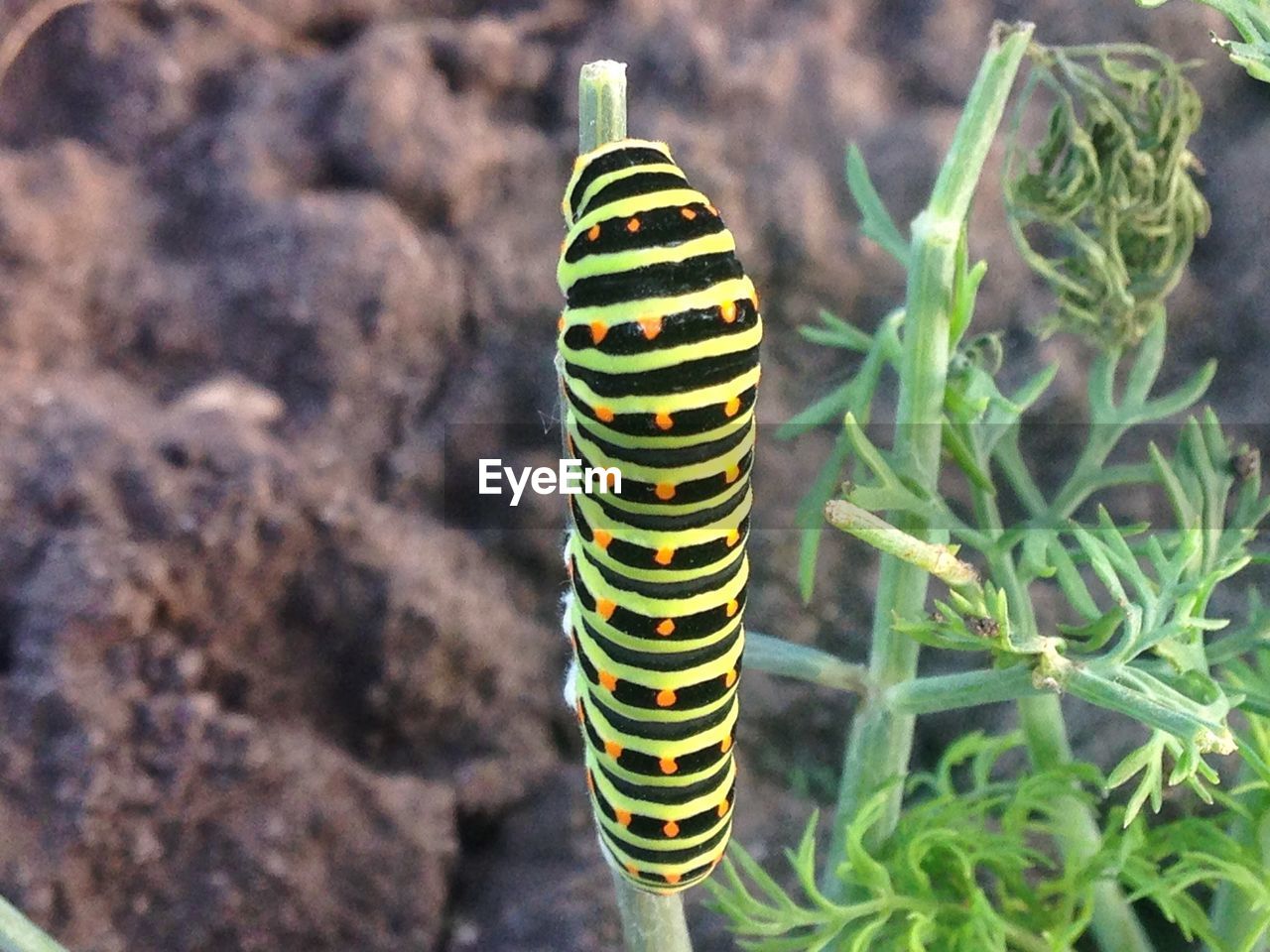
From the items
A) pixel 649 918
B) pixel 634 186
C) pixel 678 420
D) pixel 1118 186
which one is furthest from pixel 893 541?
pixel 1118 186

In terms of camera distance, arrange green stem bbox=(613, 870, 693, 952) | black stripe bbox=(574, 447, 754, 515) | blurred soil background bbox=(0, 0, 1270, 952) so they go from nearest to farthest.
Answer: black stripe bbox=(574, 447, 754, 515), green stem bbox=(613, 870, 693, 952), blurred soil background bbox=(0, 0, 1270, 952)

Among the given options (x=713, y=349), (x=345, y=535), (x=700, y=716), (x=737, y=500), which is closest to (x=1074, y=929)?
(x=700, y=716)

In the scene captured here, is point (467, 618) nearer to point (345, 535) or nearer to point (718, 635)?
point (345, 535)

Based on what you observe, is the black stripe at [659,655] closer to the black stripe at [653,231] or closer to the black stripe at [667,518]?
the black stripe at [667,518]

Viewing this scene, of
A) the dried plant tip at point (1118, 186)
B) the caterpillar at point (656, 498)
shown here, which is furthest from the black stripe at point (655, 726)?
the dried plant tip at point (1118, 186)

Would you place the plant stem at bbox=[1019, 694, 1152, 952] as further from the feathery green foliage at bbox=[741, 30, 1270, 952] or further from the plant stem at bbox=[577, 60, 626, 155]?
the plant stem at bbox=[577, 60, 626, 155]

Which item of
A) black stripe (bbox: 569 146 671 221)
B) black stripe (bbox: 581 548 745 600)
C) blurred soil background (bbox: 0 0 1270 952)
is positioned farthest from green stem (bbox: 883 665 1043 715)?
blurred soil background (bbox: 0 0 1270 952)
